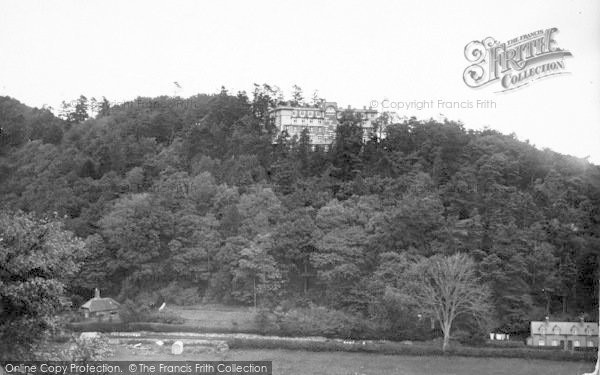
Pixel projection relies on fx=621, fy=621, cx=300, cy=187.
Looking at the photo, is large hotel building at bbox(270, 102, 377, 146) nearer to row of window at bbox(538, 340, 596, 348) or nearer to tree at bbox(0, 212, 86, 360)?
row of window at bbox(538, 340, 596, 348)

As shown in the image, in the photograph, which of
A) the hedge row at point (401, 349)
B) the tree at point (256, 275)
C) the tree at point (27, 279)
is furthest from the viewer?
the tree at point (256, 275)

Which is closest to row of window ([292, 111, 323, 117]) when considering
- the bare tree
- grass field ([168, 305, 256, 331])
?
the bare tree

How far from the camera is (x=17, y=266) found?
6270mm

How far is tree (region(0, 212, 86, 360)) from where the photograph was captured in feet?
20.5

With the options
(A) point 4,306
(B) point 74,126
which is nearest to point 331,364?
(A) point 4,306

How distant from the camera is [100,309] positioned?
1219 centimetres

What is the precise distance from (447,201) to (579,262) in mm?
3420

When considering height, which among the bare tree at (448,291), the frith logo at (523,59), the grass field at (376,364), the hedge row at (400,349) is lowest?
the grass field at (376,364)

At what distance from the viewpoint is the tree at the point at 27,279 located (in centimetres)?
625

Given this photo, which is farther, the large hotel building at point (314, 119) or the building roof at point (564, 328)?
the large hotel building at point (314, 119)

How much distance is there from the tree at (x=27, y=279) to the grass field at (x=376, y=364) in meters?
3.57

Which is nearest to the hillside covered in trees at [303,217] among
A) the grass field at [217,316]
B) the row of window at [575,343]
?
the grass field at [217,316]

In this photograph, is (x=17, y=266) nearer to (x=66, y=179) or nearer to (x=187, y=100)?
(x=66, y=179)

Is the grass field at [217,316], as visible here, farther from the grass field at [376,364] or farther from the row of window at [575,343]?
the row of window at [575,343]
